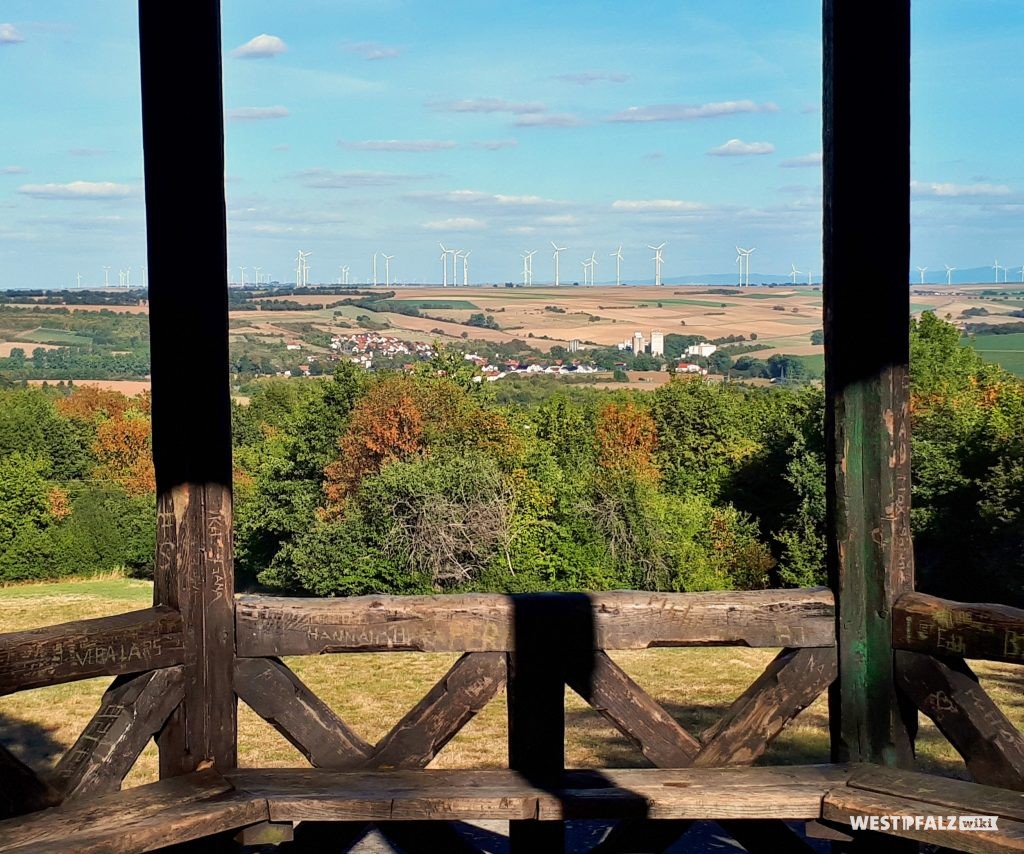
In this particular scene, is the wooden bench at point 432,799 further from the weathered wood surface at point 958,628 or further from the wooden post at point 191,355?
the weathered wood surface at point 958,628

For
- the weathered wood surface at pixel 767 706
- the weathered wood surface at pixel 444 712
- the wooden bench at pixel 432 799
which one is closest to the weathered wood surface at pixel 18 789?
the wooden bench at pixel 432 799

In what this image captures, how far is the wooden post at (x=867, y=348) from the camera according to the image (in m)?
2.89

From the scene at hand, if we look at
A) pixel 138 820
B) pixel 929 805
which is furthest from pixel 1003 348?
pixel 138 820

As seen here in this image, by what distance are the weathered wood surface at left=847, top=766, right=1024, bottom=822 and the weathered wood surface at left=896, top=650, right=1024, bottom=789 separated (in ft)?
0.16

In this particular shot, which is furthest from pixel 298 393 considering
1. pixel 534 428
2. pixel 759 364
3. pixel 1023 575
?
pixel 1023 575

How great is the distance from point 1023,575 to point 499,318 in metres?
50.5

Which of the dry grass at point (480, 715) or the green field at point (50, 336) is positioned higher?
the green field at point (50, 336)

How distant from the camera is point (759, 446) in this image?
1645 inches

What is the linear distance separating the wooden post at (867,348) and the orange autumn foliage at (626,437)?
3897 centimetres

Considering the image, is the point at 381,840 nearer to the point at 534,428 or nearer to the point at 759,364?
the point at 534,428

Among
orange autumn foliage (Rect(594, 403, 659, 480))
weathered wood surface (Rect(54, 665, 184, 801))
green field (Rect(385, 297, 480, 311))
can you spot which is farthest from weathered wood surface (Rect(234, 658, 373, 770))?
green field (Rect(385, 297, 480, 311))

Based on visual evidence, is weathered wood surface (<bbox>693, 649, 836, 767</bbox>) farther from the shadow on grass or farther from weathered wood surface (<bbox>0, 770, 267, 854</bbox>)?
the shadow on grass

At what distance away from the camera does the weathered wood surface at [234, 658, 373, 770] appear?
3004 millimetres

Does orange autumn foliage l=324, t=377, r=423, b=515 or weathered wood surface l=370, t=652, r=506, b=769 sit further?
orange autumn foliage l=324, t=377, r=423, b=515
